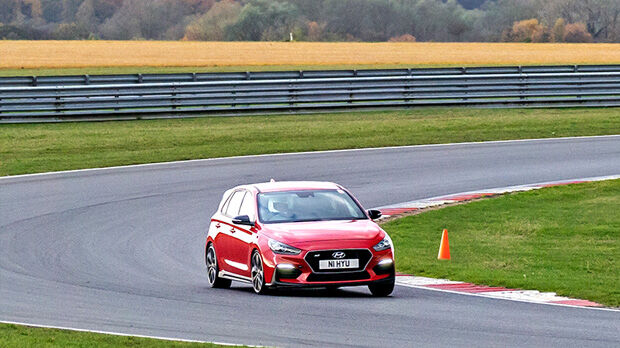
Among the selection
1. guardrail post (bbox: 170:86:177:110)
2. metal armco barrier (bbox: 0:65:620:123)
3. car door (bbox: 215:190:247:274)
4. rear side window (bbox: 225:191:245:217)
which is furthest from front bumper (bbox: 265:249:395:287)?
guardrail post (bbox: 170:86:177:110)

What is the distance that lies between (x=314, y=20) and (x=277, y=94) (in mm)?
71566

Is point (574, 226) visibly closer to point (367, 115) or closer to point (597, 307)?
point (597, 307)

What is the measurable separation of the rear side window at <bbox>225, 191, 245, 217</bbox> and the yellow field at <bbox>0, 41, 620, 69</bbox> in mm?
44667

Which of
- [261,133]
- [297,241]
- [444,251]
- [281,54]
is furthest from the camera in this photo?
[281,54]

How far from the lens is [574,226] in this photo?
18109mm

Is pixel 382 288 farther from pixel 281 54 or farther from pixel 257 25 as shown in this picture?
pixel 257 25

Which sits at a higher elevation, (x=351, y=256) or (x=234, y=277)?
(x=351, y=256)

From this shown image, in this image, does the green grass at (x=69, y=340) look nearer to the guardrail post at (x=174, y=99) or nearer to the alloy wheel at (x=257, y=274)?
the alloy wheel at (x=257, y=274)

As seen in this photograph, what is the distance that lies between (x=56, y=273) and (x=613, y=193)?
11173 mm

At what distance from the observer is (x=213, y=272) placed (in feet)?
48.0

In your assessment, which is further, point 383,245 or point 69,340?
point 383,245

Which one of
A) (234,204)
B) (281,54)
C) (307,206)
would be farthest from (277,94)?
(281,54)

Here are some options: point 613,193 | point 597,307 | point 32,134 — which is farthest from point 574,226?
point 32,134

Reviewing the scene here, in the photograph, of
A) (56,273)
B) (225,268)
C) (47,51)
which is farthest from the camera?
(47,51)
